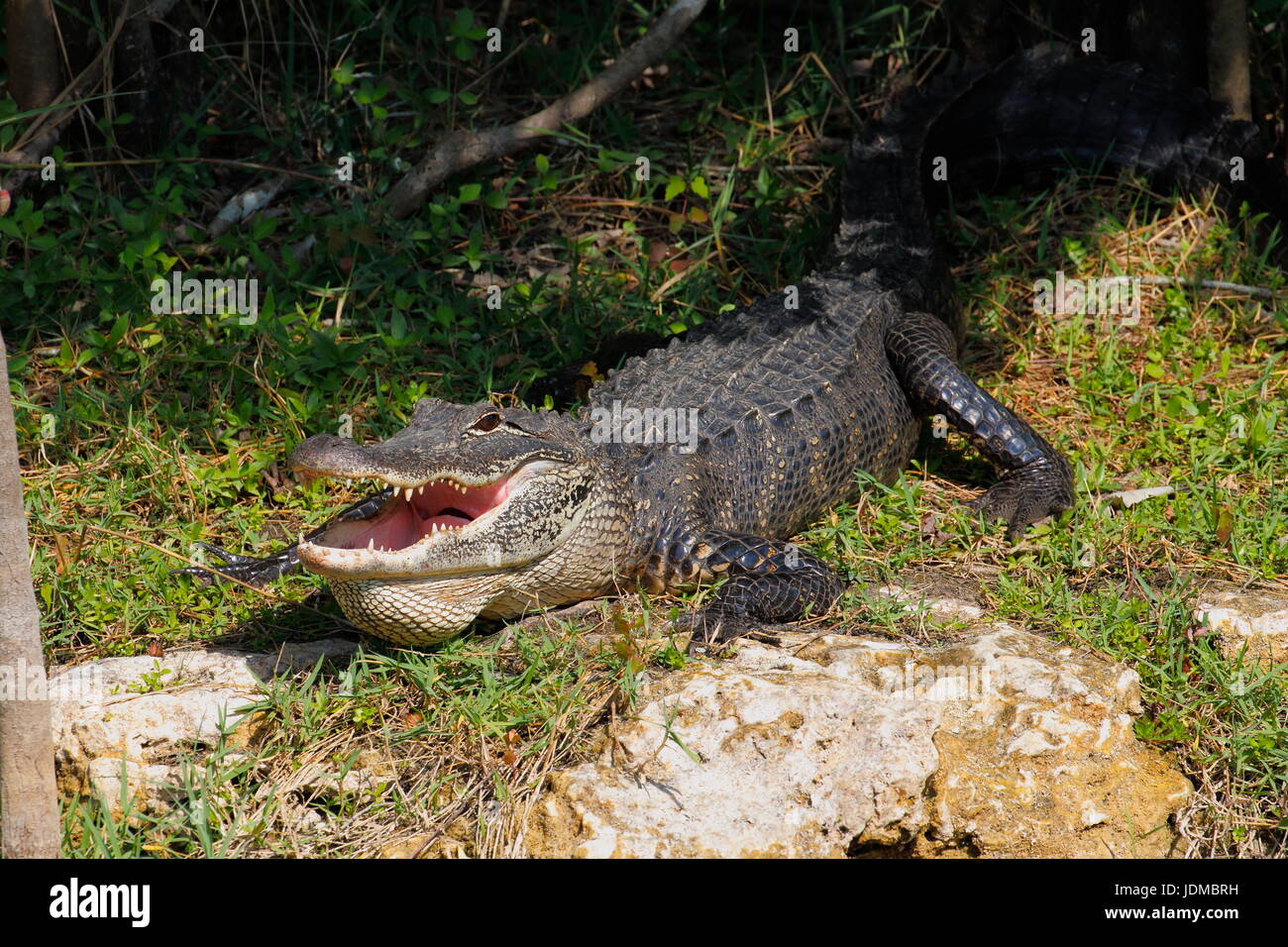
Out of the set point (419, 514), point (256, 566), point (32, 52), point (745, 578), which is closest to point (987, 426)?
point (745, 578)

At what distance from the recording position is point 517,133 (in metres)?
6.76

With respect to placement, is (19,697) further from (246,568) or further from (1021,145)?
(1021,145)

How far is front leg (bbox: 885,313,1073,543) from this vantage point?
16.5 ft

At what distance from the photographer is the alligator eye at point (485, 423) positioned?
4160 mm

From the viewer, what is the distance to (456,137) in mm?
6684

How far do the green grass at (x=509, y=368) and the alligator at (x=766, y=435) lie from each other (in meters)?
0.18

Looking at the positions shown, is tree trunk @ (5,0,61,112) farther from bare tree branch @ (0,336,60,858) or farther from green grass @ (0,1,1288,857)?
bare tree branch @ (0,336,60,858)

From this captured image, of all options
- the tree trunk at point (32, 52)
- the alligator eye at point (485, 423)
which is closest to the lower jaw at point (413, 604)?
the alligator eye at point (485, 423)

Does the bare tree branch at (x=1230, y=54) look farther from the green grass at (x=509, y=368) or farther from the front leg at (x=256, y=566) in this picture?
the front leg at (x=256, y=566)

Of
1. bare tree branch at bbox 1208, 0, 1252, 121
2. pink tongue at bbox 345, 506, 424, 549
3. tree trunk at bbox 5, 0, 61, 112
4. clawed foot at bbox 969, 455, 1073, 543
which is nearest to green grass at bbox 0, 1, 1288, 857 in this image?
clawed foot at bbox 969, 455, 1073, 543

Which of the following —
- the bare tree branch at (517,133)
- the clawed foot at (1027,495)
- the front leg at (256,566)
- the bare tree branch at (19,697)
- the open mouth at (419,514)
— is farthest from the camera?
the bare tree branch at (517,133)

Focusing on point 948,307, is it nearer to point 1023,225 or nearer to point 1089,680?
point 1023,225
